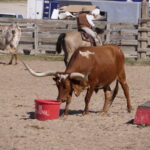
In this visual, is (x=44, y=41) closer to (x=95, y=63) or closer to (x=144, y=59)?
(x=144, y=59)

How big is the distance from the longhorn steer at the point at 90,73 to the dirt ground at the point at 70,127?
1.57ft

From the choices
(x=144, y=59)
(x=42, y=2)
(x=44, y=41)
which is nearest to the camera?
(x=144, y=59)

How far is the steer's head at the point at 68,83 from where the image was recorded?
1284 centimetres

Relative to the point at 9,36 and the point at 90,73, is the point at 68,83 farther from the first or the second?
the point at 9,36

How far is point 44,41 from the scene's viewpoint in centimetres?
3008

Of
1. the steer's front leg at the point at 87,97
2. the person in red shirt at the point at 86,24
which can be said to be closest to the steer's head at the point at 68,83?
the steer's front leg at the point at 87,97

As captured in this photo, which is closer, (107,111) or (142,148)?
(142,148)

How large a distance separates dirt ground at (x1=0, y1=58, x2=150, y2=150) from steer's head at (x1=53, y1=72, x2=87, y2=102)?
0.48m

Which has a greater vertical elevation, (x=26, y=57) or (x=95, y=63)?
(x=95, y=63)

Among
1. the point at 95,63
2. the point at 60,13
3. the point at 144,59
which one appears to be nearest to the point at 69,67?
the point at 95,63

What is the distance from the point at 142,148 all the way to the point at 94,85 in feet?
10.00

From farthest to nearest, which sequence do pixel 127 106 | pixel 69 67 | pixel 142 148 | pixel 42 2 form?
1. pixel 42 2
2. pixel 127 106
3. pixel 69 67
4. pixel 142 148

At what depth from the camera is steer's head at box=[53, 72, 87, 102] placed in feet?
42.1

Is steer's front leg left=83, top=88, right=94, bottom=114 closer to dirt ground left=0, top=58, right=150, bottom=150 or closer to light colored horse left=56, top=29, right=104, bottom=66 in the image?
dirt ground left=0, top=58, right=150, bottom=150
